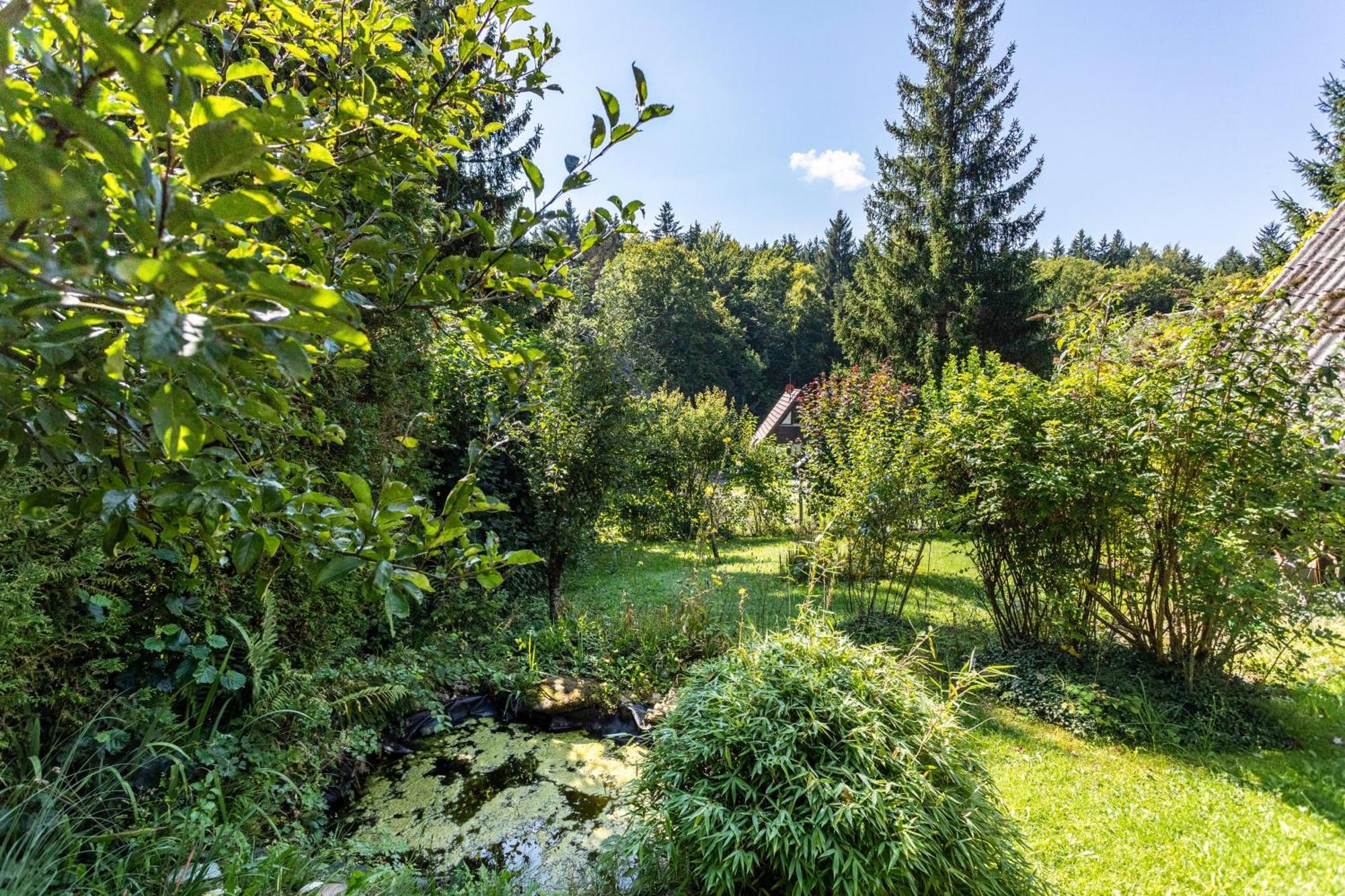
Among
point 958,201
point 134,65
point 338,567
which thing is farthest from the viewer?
point 958,201

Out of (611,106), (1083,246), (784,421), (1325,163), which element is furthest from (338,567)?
(1083,246)

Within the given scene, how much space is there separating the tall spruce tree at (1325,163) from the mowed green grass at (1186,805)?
333 inches

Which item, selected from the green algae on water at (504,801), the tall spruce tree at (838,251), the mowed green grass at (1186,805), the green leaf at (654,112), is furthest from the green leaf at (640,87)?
the tall spruce tree at (838,251)

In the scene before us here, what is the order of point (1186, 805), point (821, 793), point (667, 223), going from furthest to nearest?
point (667, 223) < point (1186, 805) < point (821, 793)

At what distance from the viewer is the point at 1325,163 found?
902cm

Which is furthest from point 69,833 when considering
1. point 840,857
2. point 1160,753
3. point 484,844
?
point 1160,753

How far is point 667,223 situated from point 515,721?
51220 mm

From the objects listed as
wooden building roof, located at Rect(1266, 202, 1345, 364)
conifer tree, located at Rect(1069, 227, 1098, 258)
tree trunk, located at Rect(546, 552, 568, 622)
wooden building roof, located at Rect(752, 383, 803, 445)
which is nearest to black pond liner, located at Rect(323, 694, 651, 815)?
tree trunk, located at Rect(546, 552, 568, 622)

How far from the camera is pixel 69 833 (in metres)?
1.78

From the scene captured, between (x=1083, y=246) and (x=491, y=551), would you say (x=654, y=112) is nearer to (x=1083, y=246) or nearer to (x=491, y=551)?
(x=491, y=551)

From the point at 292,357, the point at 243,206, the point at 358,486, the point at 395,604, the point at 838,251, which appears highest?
the point at 838,251

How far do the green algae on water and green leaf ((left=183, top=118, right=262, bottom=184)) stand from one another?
2.67 metres

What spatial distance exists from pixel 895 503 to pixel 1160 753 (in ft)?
7.58

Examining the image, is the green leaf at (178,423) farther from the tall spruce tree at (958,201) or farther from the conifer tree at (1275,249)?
the tall spruce tree at (958,201)
